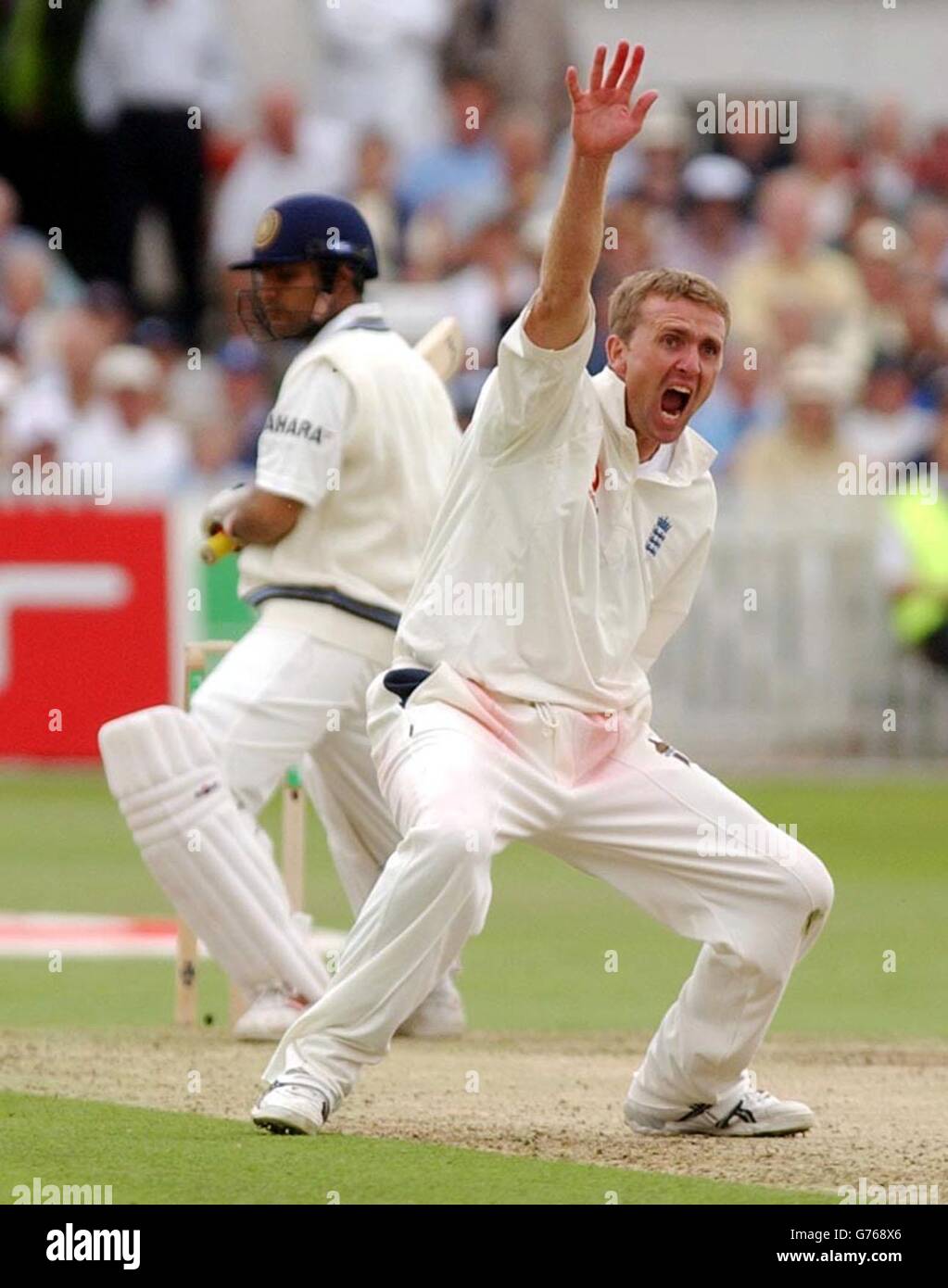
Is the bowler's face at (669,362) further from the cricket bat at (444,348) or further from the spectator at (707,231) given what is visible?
the spectator at (707,231)

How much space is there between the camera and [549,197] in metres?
18.2

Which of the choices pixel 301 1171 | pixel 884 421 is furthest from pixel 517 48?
pixel 301 1171

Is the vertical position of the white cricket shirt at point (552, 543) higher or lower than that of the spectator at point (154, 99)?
lower

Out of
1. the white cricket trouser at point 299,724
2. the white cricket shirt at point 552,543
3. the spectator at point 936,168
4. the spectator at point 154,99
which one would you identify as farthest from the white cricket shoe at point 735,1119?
the spectator at point 936,168

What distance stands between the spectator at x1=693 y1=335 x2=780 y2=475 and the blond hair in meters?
10.5

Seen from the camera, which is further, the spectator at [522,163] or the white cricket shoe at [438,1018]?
the spectator at [522,163]

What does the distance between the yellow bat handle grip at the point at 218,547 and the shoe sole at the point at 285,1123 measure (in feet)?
7.93

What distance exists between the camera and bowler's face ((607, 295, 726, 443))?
247 inches

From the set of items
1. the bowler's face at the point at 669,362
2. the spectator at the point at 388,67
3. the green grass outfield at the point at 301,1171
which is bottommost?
the green grass outfield at the point at 301,1171

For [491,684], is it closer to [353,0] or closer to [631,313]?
[631,313]

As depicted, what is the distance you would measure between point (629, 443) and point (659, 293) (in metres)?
0.34

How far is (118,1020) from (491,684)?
2914 millimetres

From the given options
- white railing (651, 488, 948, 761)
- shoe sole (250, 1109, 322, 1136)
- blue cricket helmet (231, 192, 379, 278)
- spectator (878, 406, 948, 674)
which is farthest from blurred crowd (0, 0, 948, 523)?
shoe sole (250, 1109, 322, 1136)

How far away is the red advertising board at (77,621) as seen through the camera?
1525 cm
